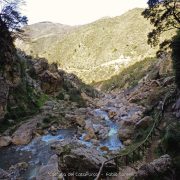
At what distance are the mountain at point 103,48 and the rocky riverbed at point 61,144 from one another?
68.9 meters

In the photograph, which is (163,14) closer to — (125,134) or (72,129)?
(125,134)

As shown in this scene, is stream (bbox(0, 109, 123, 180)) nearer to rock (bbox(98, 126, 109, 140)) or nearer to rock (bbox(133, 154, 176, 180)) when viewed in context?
rock (bbox(98, 126, 109, 140))

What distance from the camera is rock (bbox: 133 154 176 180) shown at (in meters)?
8.40

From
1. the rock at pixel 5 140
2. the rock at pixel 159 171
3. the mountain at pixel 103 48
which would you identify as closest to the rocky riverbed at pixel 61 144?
the rock at pixel 5 140

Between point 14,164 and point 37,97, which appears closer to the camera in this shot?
point 14,164

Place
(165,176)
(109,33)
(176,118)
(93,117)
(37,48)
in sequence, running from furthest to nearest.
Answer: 1. (37,48)
2. (109,33)
3. (93,117)
4. (176,118)
5. (165,176)

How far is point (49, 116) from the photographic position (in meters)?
26.7

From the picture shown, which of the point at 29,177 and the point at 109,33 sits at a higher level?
the point at 109,33

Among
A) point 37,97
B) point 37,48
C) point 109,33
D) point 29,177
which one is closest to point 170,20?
point 29,177

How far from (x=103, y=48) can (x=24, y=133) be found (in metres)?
91.4

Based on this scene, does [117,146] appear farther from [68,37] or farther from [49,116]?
[68,37]

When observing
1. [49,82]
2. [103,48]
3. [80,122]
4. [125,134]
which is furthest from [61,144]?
[103,48]

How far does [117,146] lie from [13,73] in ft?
45.5

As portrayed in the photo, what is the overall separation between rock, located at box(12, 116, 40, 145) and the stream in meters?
0.53
